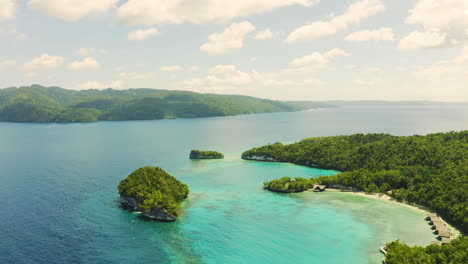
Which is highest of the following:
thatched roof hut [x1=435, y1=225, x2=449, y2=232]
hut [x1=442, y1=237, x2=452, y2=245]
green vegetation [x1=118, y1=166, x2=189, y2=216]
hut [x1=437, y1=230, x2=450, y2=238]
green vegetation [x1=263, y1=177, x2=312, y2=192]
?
green vegetation [x1=118, y1=166, x2=189, y2=216]

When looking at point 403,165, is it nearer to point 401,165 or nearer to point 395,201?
point 401,165

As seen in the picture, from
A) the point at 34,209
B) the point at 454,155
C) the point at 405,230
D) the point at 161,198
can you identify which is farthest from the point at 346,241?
the point at 34,209

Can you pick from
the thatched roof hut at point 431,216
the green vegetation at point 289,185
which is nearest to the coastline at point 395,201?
the thatched roof hut at point 431,216

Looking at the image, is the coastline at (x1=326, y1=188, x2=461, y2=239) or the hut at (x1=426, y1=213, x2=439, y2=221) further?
the hut at (x1=426, y1=213, x2=439, y2=221)

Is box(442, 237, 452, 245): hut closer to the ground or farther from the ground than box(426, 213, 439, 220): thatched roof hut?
closer to the ground

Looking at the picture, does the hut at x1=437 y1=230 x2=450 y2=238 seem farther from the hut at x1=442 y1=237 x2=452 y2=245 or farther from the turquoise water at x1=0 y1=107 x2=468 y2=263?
the turquoise water at x1=0 y1=107 x2=468 y2=263

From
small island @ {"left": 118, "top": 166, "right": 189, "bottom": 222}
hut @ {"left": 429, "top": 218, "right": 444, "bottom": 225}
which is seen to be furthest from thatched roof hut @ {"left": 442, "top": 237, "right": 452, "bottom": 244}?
small island @ {"left": 118, "top": 166, "right": 189, "bottom": 222}

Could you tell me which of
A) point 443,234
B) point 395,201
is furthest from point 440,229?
point 395,201

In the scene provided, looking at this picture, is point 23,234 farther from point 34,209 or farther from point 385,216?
point 385,216
